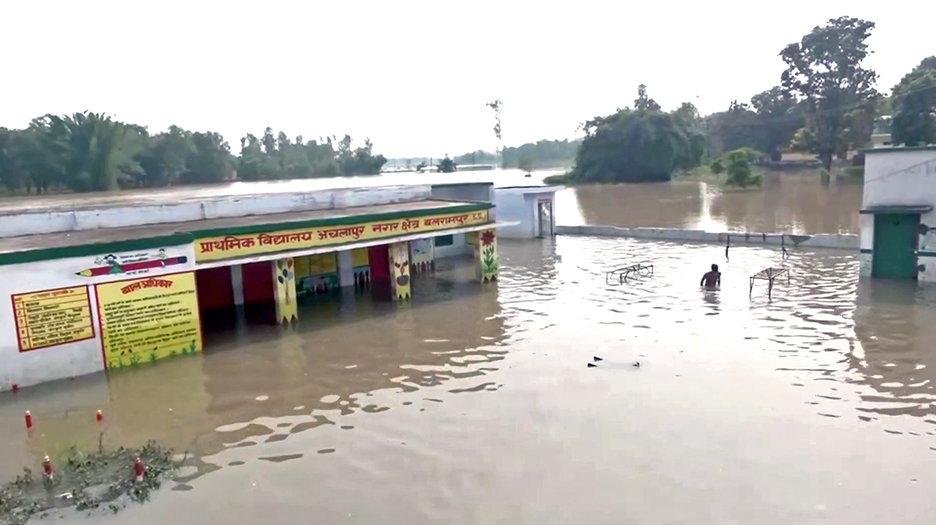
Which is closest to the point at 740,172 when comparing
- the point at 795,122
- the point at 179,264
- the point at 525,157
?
the point at 795,122

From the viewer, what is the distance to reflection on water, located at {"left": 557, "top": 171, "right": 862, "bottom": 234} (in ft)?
117

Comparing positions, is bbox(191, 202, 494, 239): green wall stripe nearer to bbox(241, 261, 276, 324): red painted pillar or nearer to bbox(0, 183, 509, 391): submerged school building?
bbox(0, 183, 509, 391): submerged school building

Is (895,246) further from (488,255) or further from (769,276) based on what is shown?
(488,255)

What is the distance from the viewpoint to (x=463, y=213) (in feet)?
66.1

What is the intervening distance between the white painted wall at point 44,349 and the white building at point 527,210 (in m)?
20.1

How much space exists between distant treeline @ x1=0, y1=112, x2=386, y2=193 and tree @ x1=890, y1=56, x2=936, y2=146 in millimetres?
57815

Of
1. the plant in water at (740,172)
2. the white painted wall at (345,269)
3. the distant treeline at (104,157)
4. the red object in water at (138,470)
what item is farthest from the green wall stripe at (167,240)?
the plant in water at (740,172)

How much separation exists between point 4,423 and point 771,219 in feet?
117

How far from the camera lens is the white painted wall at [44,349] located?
12242 mm

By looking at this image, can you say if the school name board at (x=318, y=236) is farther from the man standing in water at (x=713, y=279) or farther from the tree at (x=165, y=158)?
the tree at (x=165, y=158)

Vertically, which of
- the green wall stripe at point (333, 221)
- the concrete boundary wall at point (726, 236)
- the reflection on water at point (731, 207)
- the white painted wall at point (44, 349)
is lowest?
the reflection on water at point (731, 207)

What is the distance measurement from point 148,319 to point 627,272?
1331 cm

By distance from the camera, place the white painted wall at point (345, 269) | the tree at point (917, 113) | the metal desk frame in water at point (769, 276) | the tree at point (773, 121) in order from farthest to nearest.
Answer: the tree at point (773, 121)
the tree at point (917, 113)
the white painted wall at point (345, 269)
the metal desk frame in water at point (769, 276)

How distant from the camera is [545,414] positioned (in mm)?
10617
